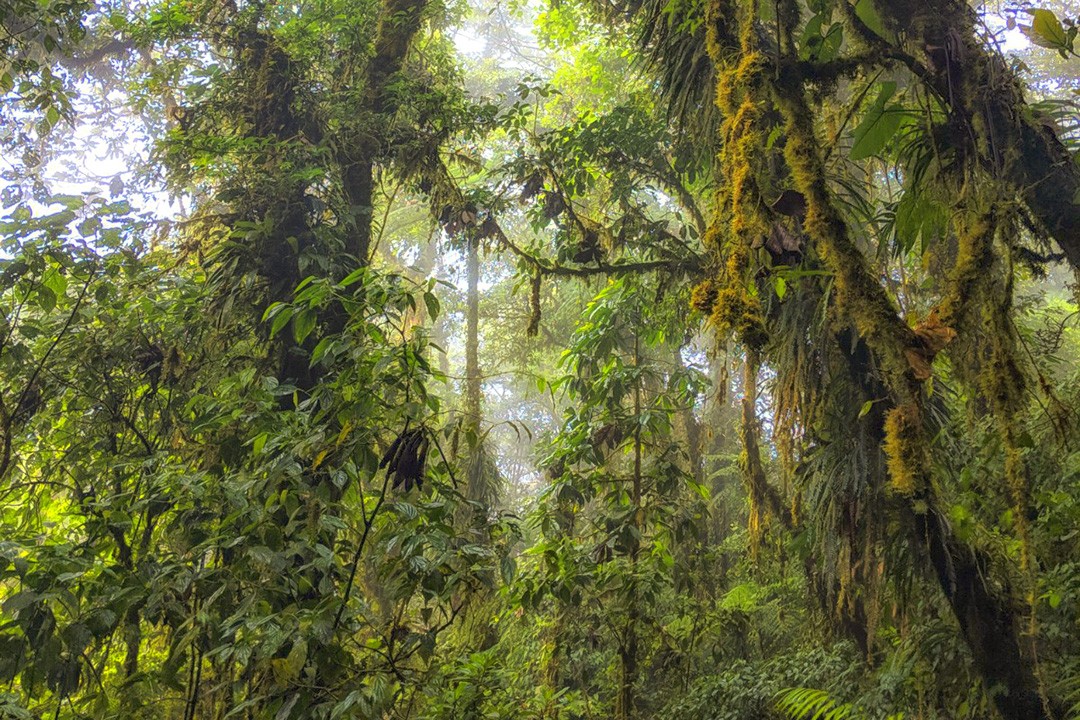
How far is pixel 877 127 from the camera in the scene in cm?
210

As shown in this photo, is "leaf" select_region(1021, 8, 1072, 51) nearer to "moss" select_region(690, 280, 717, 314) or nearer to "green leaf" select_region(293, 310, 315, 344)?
"moss" select_region(690, 280, 717, 314)

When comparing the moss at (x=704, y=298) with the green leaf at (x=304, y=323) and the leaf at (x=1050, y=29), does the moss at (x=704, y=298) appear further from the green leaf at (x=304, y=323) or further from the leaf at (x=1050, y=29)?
the green leaf at (x=304, y=323)

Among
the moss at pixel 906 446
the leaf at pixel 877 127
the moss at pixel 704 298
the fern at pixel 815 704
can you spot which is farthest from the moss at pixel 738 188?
the fern at pixel 815 704

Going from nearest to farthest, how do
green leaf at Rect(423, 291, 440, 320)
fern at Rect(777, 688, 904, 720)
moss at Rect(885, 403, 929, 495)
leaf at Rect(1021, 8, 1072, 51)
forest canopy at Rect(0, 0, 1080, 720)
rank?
moss at Rect(885, 403, 929, 495) < leaf at Rect(1021, 8, 1072, 51) < forest canopy at Rect(0, 0, 1080, 720) < green leaf at Rect(423, 291, 440, 320) < fern at Rect(777, 688, 904, 720)

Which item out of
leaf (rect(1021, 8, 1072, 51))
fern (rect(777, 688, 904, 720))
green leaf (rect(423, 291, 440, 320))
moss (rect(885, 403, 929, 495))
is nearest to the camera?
moss (rect(885, 403, 929, 495))

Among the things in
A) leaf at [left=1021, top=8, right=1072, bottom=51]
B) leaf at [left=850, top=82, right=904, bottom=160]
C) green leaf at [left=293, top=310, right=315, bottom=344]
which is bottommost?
green leaf at [left=293, top=310, right=315, bottom=344]

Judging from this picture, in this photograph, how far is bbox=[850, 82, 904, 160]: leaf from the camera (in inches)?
→ 81.7

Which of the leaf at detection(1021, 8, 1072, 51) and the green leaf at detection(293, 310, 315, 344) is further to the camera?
the green leaf at detection(293, 310, 315, 344)

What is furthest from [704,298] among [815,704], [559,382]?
[815,704]

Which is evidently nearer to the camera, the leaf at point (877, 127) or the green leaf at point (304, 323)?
the leaf at point (877, 127)

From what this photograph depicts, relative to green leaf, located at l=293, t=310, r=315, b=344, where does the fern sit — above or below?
below

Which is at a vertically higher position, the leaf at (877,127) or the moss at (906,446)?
the leaf at (877,127)

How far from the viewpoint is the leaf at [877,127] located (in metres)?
2.07

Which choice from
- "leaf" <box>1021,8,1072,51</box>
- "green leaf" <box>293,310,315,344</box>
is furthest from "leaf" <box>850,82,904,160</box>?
"green leaf" <box>293,310,315,344</box>
